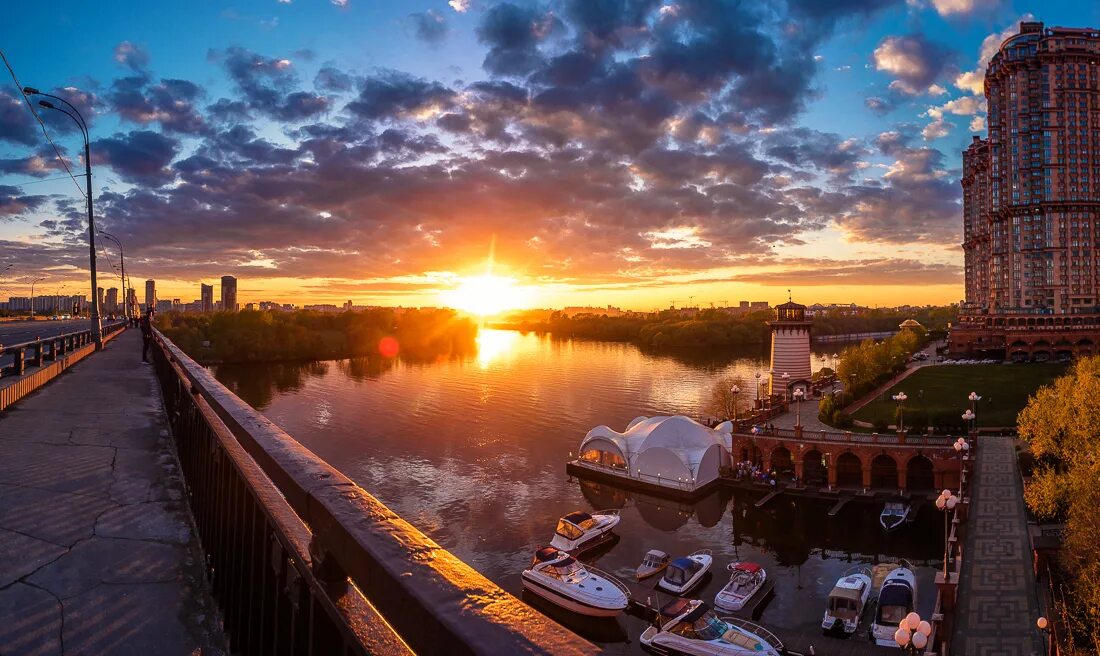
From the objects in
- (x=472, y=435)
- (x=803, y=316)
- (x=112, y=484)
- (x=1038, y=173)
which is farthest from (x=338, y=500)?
(x=1038, y=173)

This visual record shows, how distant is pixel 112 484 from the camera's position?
193 inches

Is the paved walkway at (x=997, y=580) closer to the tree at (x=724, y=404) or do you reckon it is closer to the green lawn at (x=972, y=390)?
the green lawn at (x=972, y=390)

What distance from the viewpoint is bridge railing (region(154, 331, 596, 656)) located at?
119cm

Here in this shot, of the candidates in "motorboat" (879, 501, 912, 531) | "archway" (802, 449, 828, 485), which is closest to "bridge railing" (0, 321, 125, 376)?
"motorboat" (879, 501, 912, 531)

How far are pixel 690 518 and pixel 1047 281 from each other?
6796cm

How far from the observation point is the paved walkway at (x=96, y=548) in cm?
277

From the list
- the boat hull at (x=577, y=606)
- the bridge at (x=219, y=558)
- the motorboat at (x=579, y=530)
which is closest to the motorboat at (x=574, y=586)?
the boat hull at (x=577, y=606)

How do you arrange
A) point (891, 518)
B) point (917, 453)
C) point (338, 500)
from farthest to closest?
1. point (917, 453)
2. point (891, 518)
3. point (338, 500)

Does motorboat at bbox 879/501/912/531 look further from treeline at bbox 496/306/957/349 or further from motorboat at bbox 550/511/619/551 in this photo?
treeline at bbox 496/306/957/349

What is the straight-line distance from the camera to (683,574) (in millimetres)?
20984

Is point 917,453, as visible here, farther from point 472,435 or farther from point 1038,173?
point 1038,173

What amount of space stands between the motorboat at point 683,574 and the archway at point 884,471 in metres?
15.5

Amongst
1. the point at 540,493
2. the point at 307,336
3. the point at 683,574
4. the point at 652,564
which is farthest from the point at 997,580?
the point at 307,336

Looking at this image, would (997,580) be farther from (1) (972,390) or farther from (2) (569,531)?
(1) (972,390)
